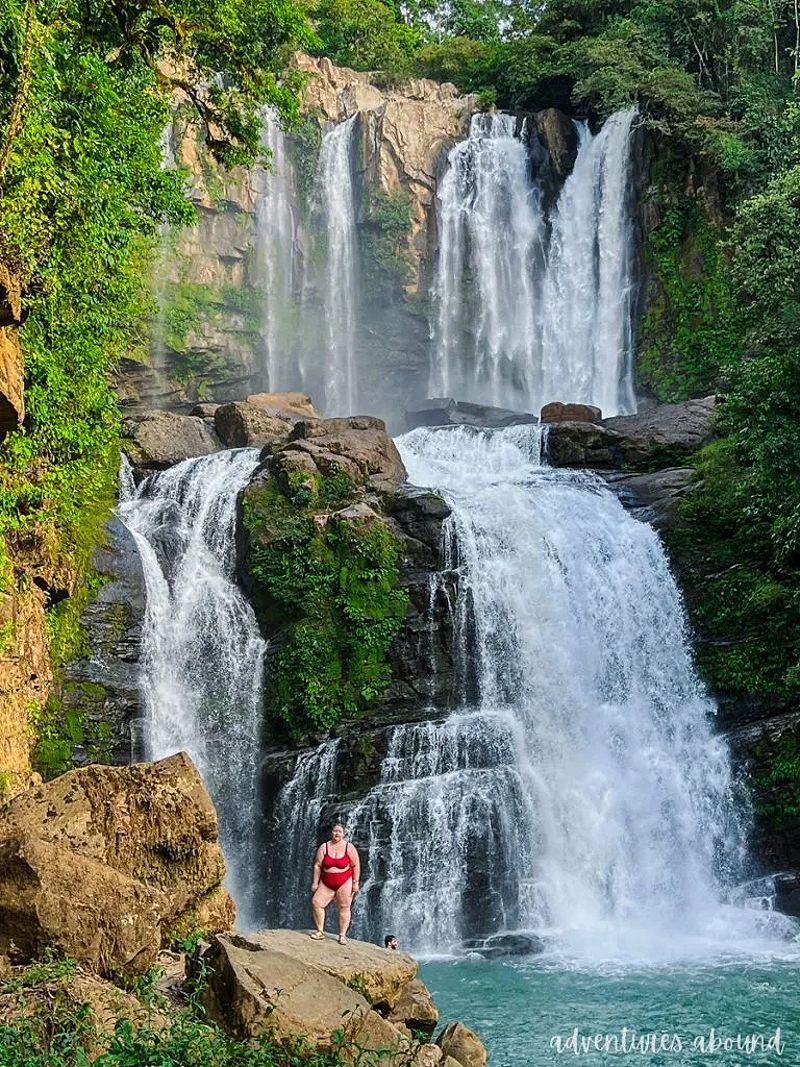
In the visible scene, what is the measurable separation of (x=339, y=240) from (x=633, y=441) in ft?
59.9

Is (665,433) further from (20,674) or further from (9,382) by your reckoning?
(9,382)

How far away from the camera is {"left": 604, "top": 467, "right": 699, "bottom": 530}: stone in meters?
21.2

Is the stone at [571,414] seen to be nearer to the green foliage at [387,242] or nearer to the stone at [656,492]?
the stone at [656,492]

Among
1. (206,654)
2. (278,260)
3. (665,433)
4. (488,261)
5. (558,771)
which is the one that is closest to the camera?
(558,771)

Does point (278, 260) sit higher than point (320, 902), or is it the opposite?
point (278, 260)

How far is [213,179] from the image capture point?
3534 cm

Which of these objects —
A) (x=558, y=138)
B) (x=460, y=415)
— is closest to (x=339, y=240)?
A: (x=558, y=138)

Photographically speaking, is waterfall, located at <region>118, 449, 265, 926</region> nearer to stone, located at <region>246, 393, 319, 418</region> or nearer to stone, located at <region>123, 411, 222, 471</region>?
stone, located at <region>123, 411, 222, 471</region>

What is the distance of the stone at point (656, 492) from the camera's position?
2119 centimetres

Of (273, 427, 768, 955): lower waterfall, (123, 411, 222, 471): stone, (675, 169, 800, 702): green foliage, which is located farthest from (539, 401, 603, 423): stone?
(123, 411, 222, 471): stone

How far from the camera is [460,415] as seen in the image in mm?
32062

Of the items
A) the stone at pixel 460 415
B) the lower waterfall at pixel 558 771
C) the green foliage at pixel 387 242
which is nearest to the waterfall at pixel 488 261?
the green foliage at pixel 387 242

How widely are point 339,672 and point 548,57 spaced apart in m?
28.2

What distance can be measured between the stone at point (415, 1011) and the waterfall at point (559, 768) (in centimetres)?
632
